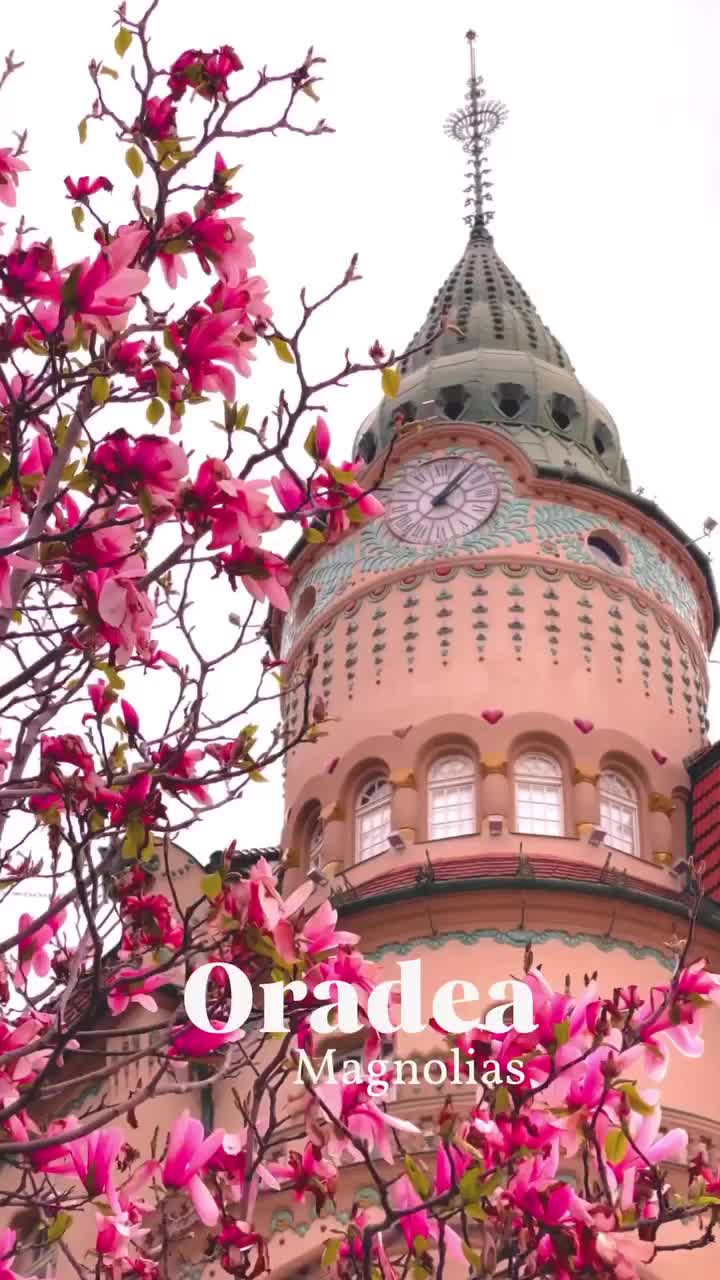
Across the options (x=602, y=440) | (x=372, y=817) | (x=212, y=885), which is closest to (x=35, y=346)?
(x=212, y=885)

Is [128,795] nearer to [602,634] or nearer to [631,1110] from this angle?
[631,1110]

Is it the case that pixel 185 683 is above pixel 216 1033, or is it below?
above

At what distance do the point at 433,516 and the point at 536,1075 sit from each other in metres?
13.8

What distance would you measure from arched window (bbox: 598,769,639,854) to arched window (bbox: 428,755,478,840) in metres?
1.30

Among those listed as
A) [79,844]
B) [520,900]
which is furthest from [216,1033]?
[520,900]

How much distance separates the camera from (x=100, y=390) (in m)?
5.73

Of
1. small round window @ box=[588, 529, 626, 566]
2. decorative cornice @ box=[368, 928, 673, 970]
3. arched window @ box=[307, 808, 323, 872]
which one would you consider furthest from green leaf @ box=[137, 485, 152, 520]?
small round window @ box=[588, 529, 626, 566]

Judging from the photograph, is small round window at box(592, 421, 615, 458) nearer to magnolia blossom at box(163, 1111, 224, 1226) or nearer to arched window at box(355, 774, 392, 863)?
arched window at box(355, 774, 392, 863)

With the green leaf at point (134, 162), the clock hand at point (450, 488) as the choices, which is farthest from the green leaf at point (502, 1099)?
the clock hand at point (450, 488)

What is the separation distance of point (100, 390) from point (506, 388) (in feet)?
52.6

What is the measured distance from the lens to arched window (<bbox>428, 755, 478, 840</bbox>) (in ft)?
56.8

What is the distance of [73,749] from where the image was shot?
6098mm

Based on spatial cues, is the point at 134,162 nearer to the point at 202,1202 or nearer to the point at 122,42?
the point at 122,42

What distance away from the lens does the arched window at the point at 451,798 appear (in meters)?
17.3
